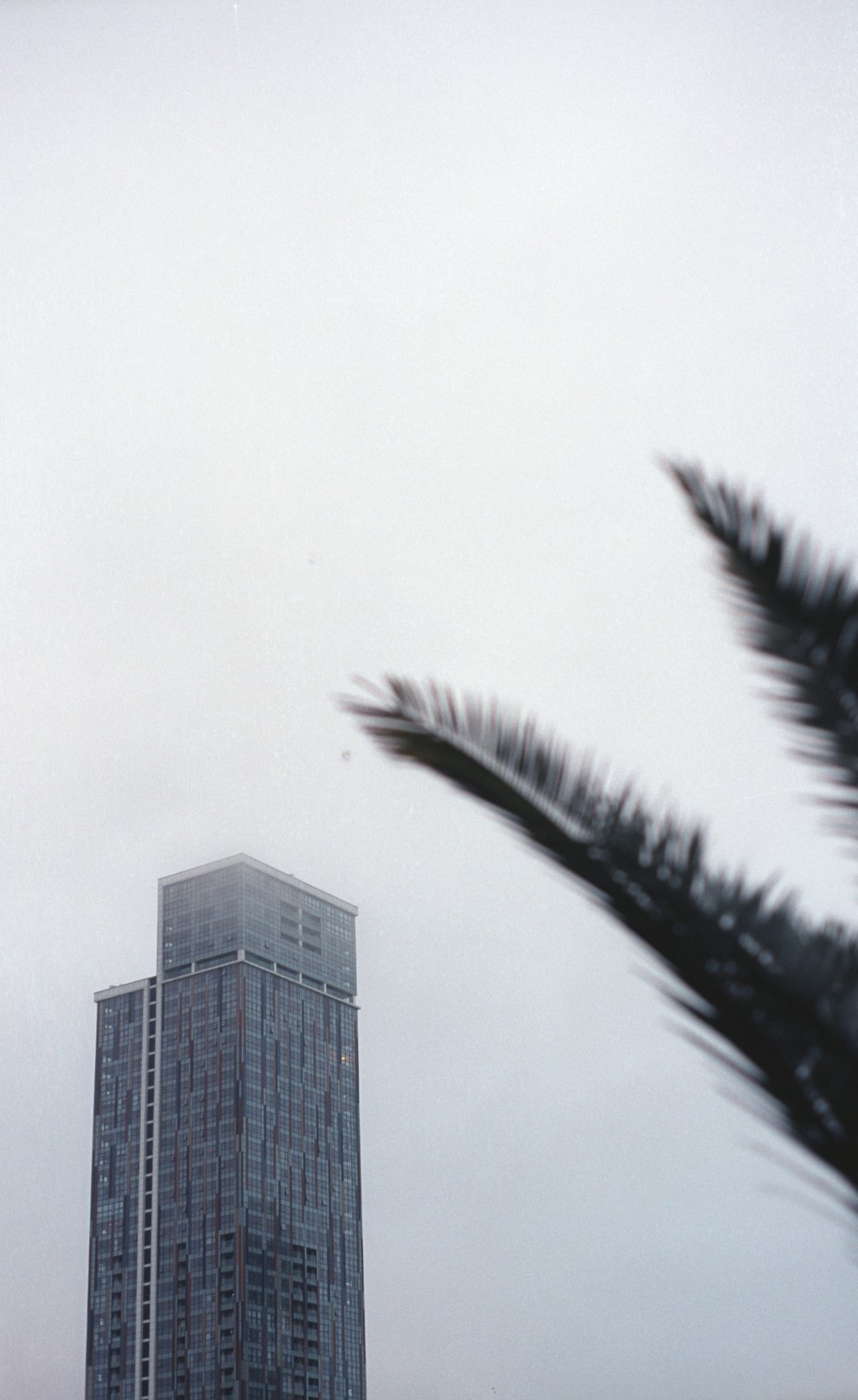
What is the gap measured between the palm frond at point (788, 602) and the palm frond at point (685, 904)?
21cm

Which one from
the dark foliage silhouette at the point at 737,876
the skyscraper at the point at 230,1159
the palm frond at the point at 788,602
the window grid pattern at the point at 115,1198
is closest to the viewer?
the dark foliage silhouette at the point at 737,876

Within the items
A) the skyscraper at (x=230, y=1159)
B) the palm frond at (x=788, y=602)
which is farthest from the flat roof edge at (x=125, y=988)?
the palm frond at (x=788, y=602)

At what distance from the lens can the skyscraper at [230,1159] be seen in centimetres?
4234

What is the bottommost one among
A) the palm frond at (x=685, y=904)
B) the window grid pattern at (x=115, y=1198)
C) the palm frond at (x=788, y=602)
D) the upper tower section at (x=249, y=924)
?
the palm frond at (x=685, y=904)

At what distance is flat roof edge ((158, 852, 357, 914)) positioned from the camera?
160ft

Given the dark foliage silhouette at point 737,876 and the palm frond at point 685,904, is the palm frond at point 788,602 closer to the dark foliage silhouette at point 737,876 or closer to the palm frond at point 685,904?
the dark foliage silhouette at point 737,876

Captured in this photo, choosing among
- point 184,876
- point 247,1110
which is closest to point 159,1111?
point 247,1110

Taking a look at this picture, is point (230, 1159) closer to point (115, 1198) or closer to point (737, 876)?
point (115, 1198)

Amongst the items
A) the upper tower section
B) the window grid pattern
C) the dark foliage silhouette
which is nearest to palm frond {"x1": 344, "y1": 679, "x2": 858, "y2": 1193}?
the dark foliage silhouette

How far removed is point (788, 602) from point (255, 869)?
1900 inches

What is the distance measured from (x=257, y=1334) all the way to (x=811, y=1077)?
43812 mm

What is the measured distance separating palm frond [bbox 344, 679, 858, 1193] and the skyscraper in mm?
42992

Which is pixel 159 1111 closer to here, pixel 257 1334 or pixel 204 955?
pixel 204 955

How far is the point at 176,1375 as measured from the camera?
41.6 meters
